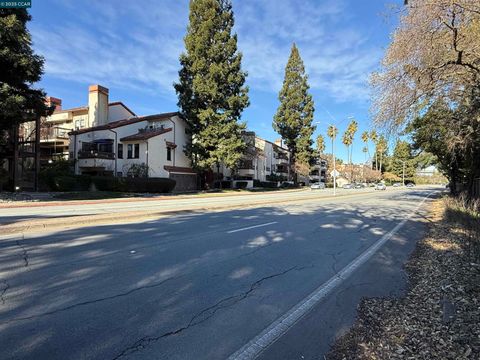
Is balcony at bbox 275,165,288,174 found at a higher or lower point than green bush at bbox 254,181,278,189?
higher

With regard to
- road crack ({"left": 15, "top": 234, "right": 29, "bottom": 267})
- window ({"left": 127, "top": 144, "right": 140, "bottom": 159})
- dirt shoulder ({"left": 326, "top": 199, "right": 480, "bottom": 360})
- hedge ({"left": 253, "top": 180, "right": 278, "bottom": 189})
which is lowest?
dirt shoulder ({"left": 326, "top": 199, "right": 480, "bottom": 360})

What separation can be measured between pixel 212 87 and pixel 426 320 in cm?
3958

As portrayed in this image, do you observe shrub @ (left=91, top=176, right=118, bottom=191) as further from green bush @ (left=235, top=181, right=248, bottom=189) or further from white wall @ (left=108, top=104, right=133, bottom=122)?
green bush @ (left=235, top=181, right=248, bottom=189)

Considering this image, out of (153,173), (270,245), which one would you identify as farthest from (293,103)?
(270,245)

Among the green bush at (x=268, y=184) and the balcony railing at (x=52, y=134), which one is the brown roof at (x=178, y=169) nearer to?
the balcony railing at (x=52, y=134)

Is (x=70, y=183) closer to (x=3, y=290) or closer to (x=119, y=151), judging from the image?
(x=119, y=151)

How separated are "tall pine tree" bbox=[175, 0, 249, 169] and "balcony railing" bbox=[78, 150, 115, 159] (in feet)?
29.7

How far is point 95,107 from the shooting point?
162ft

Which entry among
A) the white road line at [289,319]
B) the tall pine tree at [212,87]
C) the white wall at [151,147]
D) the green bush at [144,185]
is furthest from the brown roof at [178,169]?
the white road line at [289,319]

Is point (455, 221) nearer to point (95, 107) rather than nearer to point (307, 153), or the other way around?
point (95, 107)

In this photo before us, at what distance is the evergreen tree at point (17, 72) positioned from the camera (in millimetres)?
21062

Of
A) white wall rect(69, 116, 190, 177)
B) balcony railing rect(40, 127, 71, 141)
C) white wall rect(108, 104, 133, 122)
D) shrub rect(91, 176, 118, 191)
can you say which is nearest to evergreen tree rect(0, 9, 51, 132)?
shrub rect(91, 176, 118, 191)

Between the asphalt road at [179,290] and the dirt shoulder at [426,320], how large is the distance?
272 mm

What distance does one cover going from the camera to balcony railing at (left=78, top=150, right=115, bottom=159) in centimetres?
3975
